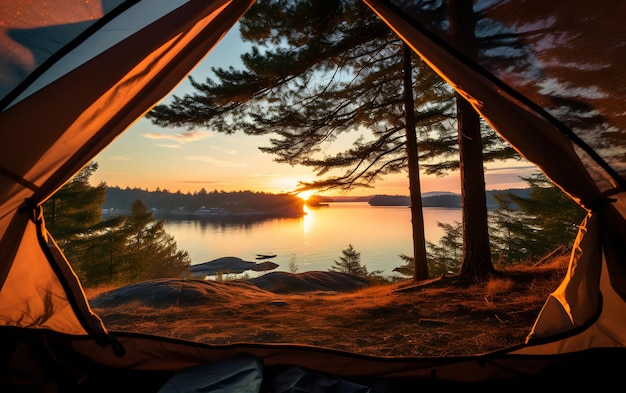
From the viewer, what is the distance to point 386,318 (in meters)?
3.68

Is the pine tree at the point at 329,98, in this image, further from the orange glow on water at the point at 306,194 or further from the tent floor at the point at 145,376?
the tent floor at the point at 145,376

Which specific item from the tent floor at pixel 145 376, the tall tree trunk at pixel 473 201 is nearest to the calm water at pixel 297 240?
the tall tree trunk at pixel 473 201

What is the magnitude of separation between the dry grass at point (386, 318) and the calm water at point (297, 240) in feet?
86.3

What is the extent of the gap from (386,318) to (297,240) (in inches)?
2057

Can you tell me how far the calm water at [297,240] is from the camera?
3859 centimetres

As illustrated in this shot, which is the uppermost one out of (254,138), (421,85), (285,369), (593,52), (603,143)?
(421,85)

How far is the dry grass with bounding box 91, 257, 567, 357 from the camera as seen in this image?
2.82 m

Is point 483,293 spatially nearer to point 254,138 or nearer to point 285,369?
point 285,369

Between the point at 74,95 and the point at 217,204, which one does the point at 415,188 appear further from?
the point at 217,204

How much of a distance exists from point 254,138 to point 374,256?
113 ft

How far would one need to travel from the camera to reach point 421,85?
22.9 feet

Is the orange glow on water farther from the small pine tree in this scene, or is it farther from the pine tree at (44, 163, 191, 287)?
the small pine tree

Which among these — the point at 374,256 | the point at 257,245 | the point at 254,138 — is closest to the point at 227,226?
the point at 257,245

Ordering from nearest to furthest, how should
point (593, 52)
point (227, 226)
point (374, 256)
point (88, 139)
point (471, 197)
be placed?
point (593, 52)
point (88, 139)
point (471, 197)
point (374, 256)
point (227, 226)
